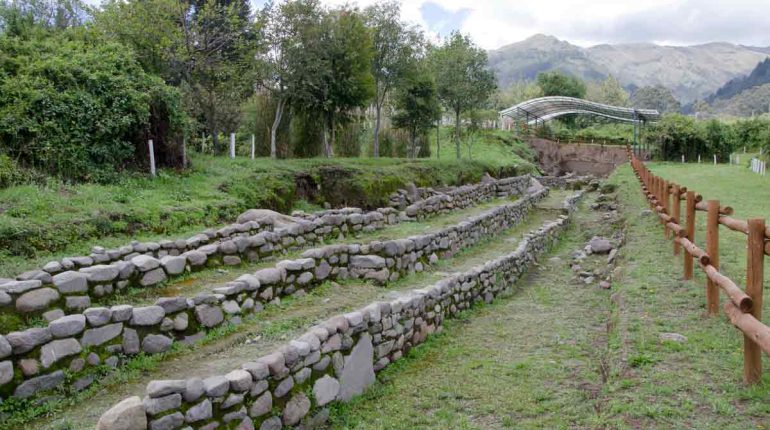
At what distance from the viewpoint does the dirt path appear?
5215mm

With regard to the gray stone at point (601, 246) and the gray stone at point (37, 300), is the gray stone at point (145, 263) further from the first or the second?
the gray stone at point (601, 246)

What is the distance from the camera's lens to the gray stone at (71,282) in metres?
6.70

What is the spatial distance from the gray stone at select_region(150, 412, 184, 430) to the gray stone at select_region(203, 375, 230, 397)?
301mm

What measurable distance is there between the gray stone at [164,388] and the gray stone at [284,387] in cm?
108

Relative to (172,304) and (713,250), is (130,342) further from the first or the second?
(713,250)

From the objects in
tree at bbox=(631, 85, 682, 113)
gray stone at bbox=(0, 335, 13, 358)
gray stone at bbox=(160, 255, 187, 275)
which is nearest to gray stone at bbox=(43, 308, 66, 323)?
gray stone at bbox=(0, 335, 13, 358)

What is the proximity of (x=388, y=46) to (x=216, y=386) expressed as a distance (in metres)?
25.0

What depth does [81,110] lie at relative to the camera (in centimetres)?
1377

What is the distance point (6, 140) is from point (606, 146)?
49.2 meters

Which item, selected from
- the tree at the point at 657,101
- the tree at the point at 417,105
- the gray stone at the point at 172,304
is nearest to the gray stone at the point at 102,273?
the gray stone at the point at 172,304

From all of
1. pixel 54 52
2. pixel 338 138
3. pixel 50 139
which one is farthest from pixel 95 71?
pixel 338 138

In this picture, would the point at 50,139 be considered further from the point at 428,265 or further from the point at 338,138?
the point at 338,138

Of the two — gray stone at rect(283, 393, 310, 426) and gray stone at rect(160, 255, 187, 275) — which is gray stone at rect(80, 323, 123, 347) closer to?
gray stone at rect(283, 393, 310, 426)

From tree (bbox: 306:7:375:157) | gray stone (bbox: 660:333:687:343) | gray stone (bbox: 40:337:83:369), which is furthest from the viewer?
tree (bbox: 306:7:375:157)
